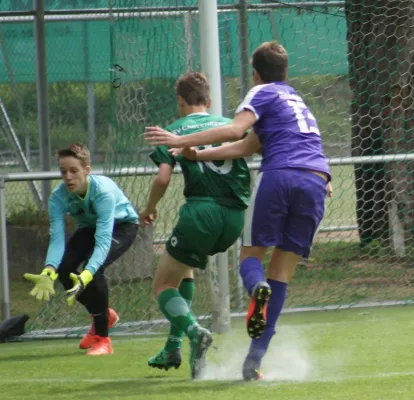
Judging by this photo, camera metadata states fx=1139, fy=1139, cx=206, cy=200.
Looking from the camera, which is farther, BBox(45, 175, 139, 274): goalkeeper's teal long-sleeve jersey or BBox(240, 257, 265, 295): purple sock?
BBox(45, 175, 139, 274): goalkeeper's teal long-sleeve jersey

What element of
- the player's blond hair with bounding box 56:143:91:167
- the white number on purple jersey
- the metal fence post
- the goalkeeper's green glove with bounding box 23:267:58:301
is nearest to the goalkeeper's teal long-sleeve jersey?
the player's blond hair with bounding box 56:143:91:167

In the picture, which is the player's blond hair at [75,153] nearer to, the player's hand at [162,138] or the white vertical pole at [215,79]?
the white vertical pole at [215,79]

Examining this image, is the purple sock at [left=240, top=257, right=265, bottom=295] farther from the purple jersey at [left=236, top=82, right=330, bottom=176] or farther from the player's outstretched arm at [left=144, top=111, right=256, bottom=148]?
the player's outstretched arm at [left=144, top=111, right=256, bottom=148]

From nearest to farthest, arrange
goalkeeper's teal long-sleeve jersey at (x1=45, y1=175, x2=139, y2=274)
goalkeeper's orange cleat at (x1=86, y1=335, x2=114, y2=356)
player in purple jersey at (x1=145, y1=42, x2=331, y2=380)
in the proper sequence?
1. player in purple jersey at (x1=145, y1=42, x2=331, y2=380)
2. goalkeeper's teal long-sleeve jersey at (x1=45, y1=175, x2=139, y2=274)
3. goalkeeper's orange cleat at (x1=86, y1=335, x2=114, y2=356)

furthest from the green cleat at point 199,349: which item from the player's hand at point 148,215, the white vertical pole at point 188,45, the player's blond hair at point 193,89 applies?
the white vertical pole at point 188,45

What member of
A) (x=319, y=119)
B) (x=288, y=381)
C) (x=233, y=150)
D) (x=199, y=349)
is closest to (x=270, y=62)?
(x=233, y=150)

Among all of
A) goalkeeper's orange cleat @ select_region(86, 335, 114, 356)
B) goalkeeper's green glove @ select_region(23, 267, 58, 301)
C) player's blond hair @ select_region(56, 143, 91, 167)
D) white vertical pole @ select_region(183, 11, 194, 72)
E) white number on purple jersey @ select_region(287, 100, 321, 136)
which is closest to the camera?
white number on purple jersey @ select_region(287, 100, 321, 136)

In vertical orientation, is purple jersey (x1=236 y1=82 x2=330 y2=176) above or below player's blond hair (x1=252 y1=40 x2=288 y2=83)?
below

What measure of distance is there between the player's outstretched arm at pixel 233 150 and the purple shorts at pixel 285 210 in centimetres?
23

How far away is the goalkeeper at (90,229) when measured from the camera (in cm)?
706

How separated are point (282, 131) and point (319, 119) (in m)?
7.35

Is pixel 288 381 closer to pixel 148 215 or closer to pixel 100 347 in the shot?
pixel 148 215

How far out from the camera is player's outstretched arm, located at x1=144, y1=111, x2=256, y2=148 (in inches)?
220

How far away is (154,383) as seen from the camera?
237 inches
